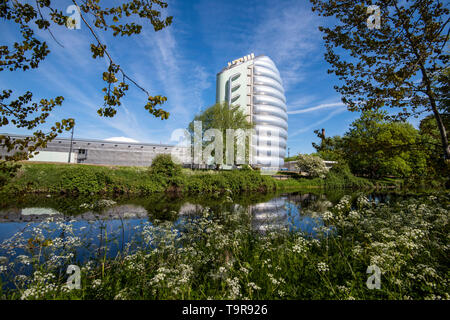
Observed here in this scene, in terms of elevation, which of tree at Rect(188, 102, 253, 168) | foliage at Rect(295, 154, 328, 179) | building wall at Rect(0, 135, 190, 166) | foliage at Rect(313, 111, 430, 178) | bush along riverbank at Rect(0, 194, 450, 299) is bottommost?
bush along riverbank at Rect(0, 194, 450, 299)

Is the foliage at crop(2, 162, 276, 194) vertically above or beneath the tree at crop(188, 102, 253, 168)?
beneath

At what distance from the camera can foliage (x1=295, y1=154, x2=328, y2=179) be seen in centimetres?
3472

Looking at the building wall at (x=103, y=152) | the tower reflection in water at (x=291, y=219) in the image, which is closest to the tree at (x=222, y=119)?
the building wall at (x=103, y=152)

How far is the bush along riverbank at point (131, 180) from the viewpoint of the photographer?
15914mm

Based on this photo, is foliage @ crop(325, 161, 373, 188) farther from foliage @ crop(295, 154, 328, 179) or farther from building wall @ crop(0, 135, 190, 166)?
building wall @ crop(0, 135, 190, 166)

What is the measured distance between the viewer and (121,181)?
18328mm

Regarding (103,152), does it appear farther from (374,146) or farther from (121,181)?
(374,146)

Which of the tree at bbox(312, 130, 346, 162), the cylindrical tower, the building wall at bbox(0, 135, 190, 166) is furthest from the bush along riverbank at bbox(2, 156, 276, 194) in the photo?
the cylindrical tower

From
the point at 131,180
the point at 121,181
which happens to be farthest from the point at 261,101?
the point at 121,181

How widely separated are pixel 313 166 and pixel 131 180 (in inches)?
1180

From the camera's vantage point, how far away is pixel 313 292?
3.03 metres

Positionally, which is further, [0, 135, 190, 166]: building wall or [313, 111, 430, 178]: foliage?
[0, 135, 190, 166]: building wall
